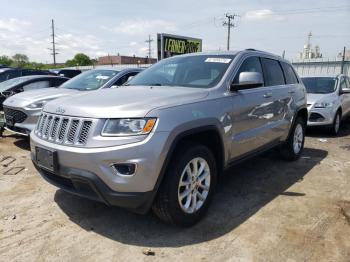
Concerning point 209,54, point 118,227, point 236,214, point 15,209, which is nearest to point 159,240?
point 118,227

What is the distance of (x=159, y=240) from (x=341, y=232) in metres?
1.82

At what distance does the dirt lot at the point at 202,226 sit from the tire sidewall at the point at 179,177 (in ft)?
0.43

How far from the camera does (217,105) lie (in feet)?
12.2

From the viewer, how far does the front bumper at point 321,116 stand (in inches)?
333

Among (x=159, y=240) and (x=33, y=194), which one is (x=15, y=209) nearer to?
(x=33, y=194)

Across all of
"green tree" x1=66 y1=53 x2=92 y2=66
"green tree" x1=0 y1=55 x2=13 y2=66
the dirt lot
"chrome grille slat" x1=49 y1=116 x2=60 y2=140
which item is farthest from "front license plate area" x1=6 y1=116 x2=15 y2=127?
"green tree" x1=66 y1=53 x2=92 y2=66

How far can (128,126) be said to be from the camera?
9.84 ft

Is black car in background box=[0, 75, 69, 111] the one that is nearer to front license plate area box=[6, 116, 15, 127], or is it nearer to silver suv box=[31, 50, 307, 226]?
front license plate area box=[6, 116, 15, 127]

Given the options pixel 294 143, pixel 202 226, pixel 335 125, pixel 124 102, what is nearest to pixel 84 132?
pixel 124 102

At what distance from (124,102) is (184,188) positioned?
102cm

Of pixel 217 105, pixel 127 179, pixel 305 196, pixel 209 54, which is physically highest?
pixel 209 54

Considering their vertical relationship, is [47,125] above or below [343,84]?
below

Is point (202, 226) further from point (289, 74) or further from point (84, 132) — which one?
point (289, 74)

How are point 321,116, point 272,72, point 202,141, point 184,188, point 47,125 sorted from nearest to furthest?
point 184,188, point 47,125, point 202,141, point 272,72, point 321,116
